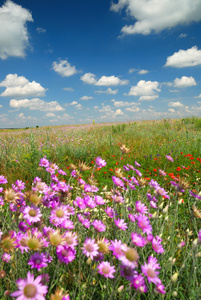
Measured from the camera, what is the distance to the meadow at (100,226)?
1.02 m

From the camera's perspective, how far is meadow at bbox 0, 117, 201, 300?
1.02 metres

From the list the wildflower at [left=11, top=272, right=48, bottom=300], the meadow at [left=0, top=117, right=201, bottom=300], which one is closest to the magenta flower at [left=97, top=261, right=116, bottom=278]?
the meadow at [left=0, top=117, right=201, bottom=300]

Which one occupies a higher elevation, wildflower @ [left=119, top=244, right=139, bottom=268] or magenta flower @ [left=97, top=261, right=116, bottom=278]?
wildflower @ [left=119, top=244, right=139, bottom=268]

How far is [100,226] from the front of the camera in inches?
47.1

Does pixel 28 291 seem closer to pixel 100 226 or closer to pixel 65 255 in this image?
pixel 65 255

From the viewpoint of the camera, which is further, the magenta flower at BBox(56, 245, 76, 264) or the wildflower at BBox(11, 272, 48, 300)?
the magenta flower at BBox(56, 245, 76, 264)

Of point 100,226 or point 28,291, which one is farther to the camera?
point 100,226

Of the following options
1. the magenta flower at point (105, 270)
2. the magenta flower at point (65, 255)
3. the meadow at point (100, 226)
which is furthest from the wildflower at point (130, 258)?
the magenta flower at point (65, 255)

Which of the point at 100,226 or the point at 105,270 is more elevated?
the point at 100,226

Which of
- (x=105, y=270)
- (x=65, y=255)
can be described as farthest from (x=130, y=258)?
(x=65, y=255)

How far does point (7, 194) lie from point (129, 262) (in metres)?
0.94

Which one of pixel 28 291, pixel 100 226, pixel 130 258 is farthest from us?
pixel 100 226

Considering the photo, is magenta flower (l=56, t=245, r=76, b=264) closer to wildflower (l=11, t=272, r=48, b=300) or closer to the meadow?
the meadow

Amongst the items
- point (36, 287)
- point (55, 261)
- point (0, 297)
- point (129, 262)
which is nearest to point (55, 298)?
point (36, 287)
